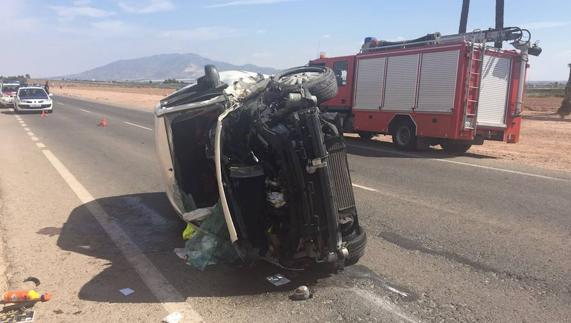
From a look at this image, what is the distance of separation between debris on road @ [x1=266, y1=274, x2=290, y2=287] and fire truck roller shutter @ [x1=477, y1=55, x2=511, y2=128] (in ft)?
34.3

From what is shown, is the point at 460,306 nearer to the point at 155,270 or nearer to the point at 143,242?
the point at 155,270

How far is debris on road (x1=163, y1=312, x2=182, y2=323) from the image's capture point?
3.74 m

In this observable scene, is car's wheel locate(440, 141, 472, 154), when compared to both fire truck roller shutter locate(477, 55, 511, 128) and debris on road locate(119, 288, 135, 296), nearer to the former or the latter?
fire truck roller shutter locate(477, 55, 511, 128)

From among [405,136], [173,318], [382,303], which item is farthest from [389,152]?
[173,318]

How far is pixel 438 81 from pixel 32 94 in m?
24.0

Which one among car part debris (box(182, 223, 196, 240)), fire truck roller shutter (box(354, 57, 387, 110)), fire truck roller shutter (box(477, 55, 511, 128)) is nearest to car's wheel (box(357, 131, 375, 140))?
fire truck roller shutter (box(354, 57, 387, 110))

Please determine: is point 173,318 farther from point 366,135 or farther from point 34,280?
point 366,135

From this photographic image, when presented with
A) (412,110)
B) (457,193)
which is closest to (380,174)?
(457,193)

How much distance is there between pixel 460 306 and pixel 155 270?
270cm

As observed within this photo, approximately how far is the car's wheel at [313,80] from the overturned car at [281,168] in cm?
1

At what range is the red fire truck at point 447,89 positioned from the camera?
13.2 m

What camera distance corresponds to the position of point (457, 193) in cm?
836

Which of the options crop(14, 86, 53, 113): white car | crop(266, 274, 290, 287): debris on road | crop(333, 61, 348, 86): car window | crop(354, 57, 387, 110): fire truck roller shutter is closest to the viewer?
crop(266, 274, 290, 287): debris on road

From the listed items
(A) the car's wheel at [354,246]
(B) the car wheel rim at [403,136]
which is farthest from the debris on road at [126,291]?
(B) the car wheel rim at [403,136]
